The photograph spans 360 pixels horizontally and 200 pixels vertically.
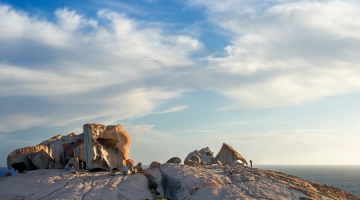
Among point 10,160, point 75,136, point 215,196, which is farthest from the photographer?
point 75,136

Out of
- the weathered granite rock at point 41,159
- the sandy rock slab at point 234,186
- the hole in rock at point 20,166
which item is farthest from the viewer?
the hole in rock at point 20,166

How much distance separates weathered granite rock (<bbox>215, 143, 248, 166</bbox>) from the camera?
2111 inches

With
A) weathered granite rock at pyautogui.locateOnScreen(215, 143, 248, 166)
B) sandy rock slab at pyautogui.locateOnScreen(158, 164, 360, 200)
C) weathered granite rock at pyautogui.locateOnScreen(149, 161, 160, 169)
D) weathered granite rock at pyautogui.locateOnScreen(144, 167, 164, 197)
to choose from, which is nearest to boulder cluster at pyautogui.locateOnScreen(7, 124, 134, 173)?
weathered granite rock at pyautogui.locateOnScreen(149, 161, 160, 169)

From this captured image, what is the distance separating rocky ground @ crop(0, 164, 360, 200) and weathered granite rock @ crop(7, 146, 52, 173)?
4.68 m

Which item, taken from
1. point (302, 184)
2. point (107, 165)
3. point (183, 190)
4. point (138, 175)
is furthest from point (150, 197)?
point (302, 184)

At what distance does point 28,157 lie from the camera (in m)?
43.3

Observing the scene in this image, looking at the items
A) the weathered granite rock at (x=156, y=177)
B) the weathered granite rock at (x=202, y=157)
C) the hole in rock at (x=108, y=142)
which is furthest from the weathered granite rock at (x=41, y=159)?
the weathered granite rock at (x=202, y=157)

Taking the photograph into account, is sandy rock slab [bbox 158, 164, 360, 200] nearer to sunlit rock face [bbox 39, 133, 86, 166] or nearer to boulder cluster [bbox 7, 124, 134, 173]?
boulder cluster [bbox 7, 124, 134, 173]

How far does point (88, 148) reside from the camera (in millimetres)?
39000

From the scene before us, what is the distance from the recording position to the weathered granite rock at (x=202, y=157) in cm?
4944

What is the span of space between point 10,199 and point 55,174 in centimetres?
601

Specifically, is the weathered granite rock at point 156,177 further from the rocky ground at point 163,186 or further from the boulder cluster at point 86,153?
the boulder cluster at point 86,153

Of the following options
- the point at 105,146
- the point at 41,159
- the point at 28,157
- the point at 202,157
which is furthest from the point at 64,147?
the point at 202,157

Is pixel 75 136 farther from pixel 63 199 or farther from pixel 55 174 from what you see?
pixel 63 199
